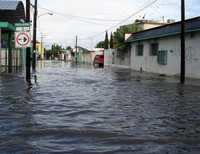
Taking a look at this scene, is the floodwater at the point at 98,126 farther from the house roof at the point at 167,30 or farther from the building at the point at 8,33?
the building at the point at 8,33

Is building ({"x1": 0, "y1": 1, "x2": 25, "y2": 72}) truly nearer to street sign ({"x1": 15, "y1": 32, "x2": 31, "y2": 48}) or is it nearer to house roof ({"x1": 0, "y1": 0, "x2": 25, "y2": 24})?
house roof ({"x1": 0, "y1": 0, "x2": 25, "y2": 24})

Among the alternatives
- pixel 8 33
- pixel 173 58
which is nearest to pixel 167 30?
pixel 173 58

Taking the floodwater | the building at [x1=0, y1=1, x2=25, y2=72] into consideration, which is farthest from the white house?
the floodwater

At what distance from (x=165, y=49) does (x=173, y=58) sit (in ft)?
9.18

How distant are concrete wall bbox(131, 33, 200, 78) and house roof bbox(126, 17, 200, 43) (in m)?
0.56

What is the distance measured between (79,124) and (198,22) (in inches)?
970

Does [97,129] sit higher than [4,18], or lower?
lower

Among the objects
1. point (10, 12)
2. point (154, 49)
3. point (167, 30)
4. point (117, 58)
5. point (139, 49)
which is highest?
point (10, 12)

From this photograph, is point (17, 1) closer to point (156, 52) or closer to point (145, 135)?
point (156, 52)

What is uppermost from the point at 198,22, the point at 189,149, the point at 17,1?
the point at 17,1

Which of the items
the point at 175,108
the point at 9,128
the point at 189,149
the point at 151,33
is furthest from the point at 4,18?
the point at 189,149

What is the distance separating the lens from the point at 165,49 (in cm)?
4278

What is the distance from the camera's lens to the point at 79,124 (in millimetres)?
11422

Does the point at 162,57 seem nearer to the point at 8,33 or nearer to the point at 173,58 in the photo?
the point at 173,58
